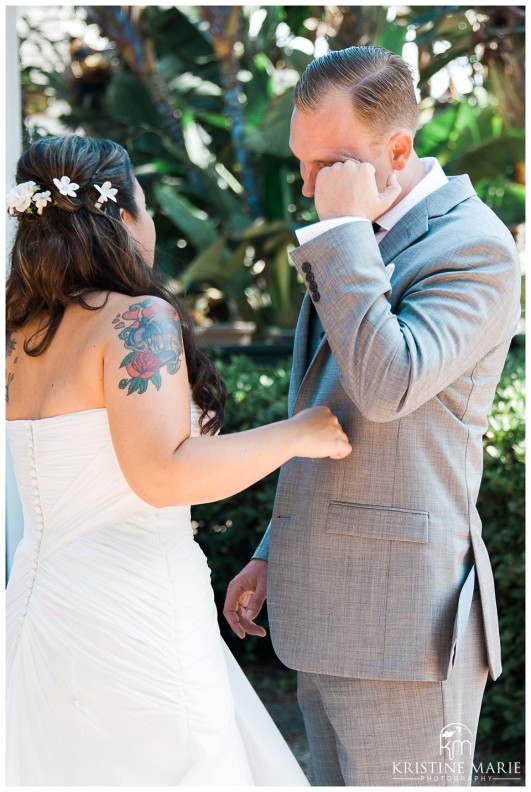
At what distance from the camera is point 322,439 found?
196 centimetres

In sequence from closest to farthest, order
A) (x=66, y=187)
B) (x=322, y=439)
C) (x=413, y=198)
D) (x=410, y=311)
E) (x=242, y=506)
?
(x=410, y=311)
(x=322, y=439)
(x=413, y=198)
(x=66, y=187)
(x=242, y=506)

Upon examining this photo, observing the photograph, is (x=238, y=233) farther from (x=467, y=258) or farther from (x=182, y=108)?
(x=467, y=258)

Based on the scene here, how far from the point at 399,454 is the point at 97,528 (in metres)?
0.78

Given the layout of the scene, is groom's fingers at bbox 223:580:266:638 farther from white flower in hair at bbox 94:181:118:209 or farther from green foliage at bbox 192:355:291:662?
green foliage at bbox 192:355:291:662

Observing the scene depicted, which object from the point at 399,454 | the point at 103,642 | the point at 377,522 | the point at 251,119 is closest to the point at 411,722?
the point at 377,522

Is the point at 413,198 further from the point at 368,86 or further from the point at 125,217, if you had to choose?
the point at 125,217

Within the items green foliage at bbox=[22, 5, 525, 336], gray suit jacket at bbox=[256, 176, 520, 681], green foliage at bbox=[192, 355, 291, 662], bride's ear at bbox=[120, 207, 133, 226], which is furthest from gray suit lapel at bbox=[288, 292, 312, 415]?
green foliage at bbox=[22, 5, 525, 336]

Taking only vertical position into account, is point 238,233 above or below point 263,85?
below

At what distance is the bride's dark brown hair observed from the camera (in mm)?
2199

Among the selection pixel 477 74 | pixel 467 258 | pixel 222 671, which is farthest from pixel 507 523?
pixel 477 74

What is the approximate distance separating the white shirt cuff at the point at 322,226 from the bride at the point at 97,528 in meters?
0.40

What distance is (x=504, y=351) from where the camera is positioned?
79.7 inches

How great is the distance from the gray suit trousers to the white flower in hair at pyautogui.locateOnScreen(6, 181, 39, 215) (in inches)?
53.4

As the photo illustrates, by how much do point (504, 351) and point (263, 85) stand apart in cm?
775
